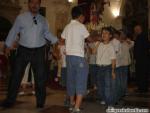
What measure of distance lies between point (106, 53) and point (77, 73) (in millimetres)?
953

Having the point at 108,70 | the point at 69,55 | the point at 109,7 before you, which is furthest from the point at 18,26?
the point at 109,7

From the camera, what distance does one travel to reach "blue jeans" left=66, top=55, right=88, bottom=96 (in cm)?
703

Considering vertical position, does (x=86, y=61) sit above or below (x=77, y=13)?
below

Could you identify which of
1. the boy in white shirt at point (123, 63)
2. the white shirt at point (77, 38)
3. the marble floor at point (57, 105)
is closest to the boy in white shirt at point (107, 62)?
the marble floor at point (57, 105)

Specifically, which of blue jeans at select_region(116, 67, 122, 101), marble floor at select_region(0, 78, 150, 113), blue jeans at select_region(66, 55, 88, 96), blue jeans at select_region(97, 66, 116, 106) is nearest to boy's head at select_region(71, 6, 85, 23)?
blue jeans at select_region(66, 55, 88, 96)

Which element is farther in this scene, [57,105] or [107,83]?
[57,105]

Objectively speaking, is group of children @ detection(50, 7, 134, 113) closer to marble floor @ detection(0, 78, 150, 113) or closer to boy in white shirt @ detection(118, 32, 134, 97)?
boy in white shirt @ detection(118, 32, 134, 97)

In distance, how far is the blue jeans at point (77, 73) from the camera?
7.03m

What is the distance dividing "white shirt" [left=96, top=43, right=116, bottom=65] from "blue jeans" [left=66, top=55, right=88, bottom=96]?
0.80 m

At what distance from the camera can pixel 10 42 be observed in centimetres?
740

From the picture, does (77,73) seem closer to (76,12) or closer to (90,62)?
(76,12)

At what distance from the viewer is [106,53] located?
25.5 ft

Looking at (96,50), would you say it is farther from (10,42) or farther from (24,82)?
(24,82)

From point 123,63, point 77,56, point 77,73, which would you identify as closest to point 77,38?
point 77,56
